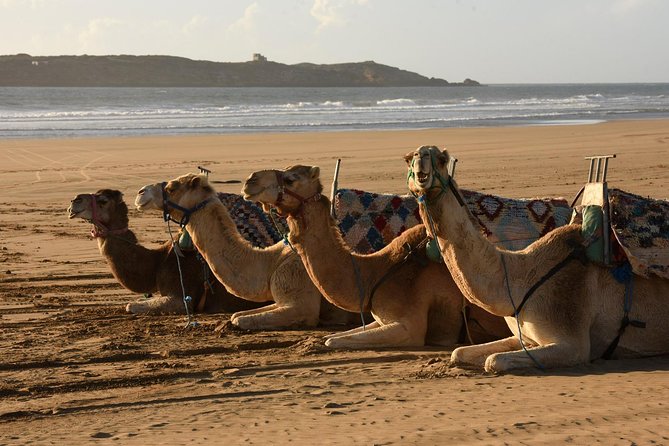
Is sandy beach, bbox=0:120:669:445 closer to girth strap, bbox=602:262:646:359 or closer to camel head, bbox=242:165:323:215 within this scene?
girth strap, bbox=602:262:646:359

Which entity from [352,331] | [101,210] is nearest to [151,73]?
[101,210]

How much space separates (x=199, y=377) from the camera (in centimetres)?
789

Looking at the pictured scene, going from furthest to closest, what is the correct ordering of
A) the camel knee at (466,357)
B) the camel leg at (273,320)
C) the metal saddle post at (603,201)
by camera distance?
the camel leg at (273,320), the metal saddle post at (603,201), the camel knee at (466,357)

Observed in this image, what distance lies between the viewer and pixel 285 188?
8.85 metres

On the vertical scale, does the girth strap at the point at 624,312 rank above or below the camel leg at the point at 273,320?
above

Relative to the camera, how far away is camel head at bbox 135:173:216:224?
1023 cm

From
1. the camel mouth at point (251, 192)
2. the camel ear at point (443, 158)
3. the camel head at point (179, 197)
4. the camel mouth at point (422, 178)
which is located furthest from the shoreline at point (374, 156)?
the camel mouth at point (422, 178)

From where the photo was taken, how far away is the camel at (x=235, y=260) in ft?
33.6

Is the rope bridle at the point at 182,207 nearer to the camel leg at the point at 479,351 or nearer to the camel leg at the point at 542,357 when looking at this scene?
the camel leg at the point at 479,351

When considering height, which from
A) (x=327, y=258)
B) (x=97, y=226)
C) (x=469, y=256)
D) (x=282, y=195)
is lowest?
(x=97, y=226)

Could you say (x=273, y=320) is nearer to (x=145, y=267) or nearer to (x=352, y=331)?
(x=352, y=331)

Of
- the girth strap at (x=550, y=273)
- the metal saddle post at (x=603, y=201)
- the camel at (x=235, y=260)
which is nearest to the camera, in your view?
the girth strap at (x=550, y=273)

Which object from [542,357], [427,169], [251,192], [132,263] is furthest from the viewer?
[132,263]

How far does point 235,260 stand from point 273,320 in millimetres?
666
